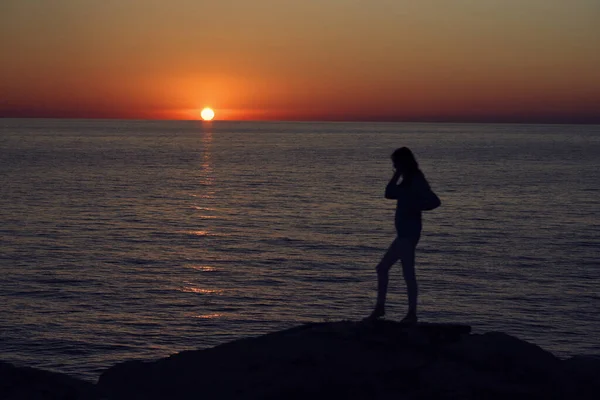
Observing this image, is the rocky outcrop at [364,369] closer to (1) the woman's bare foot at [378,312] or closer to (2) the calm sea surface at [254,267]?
(1) the woman's bare foot at [378,312]

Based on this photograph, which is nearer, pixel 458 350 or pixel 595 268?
pixel 458 350

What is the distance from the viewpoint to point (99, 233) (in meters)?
51.6

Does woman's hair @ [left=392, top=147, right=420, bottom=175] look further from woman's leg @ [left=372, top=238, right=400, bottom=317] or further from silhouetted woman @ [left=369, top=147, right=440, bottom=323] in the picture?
woman's leg @ [left=372, top=238, right=400, bottom=317]

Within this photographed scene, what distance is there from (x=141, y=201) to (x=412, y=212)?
209 ft

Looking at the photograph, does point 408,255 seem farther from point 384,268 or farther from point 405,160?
point 405,160

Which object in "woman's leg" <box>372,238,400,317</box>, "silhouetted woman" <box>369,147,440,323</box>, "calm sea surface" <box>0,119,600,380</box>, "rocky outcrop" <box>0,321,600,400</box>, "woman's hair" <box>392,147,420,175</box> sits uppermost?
"woman's hair" <box>392,147,420,175</box>

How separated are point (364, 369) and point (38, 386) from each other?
5.52m

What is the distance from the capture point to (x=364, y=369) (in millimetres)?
10641

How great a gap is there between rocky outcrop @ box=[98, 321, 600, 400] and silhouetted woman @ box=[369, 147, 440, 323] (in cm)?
76

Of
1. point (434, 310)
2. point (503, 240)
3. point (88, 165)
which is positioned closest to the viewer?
point (434, 310)

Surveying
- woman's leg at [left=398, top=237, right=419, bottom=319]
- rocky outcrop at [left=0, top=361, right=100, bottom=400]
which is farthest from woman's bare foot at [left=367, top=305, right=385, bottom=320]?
rocky outcrop at [left=0, top=361, right=100, bottom=400]

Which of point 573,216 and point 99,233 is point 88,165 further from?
point 573,216

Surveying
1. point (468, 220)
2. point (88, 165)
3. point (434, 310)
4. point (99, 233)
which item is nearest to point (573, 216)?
point (468, 220)

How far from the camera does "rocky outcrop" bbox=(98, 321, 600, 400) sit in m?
10.4
